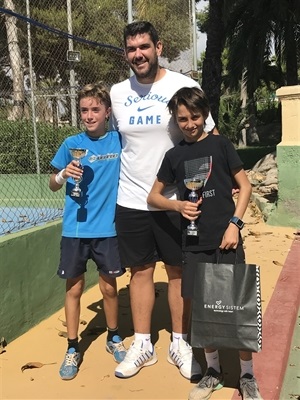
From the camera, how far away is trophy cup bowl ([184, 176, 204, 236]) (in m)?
2.74

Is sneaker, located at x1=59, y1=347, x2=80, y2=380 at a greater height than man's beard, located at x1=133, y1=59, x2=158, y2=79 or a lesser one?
lesser

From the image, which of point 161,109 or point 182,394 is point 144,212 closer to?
point 161,109

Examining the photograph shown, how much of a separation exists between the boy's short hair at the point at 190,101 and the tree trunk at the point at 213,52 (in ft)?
30.5

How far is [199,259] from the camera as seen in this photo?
2.88 metres

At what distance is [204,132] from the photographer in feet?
9.64

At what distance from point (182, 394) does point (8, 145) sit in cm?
763

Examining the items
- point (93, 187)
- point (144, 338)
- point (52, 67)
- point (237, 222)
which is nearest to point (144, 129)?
point (93, 187)

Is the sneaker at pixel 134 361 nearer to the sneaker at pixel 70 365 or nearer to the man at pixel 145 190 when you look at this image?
the man at pixel 145 190

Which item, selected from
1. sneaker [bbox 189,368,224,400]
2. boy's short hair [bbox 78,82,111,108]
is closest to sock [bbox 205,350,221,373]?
sneaker [bbox 189,368,224,400]

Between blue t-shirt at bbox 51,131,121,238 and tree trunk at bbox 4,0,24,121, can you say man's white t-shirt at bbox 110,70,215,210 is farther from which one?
tree trunk at bbox 4,0,24,121

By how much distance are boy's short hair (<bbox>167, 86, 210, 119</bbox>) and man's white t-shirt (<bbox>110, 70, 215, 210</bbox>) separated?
4.2 inches

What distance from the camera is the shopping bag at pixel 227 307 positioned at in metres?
2.64

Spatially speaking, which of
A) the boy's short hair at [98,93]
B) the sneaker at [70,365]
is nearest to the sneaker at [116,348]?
the sneaker at [70,365]

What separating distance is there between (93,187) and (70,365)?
112 centimetres
